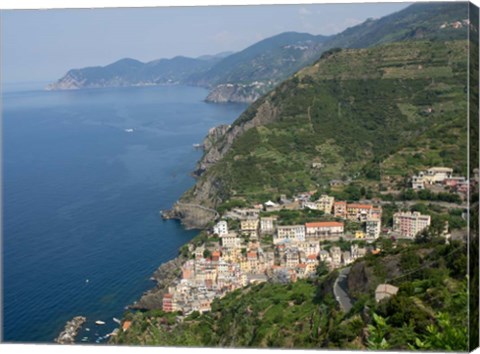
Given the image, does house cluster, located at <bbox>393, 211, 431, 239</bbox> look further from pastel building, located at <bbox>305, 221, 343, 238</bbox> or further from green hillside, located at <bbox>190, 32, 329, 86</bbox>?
green hillside, located at <bbox>190, 32, 329, 86</bbox>

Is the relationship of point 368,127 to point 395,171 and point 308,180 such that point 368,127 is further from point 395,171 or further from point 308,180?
point 395,171

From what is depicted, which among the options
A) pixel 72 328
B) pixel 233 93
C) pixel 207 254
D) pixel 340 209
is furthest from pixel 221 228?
pixel 233 93

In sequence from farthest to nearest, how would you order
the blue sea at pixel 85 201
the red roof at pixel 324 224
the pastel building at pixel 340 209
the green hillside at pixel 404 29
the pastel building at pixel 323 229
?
the green hillside at pixel 404 29, the pastel building at pixel 340 209, the blue sea at pixel 85 201, the red roof at pixel 324 224, the pastel building at pixel 323 229

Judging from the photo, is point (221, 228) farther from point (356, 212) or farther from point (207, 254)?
point (356, 212)

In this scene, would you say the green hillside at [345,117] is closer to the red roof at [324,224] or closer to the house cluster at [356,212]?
the house cluster at [356,212]

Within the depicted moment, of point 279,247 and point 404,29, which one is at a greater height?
point 404,29

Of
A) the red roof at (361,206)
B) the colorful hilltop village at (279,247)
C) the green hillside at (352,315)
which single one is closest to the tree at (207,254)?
the colorful hilltop village at (279,247)
